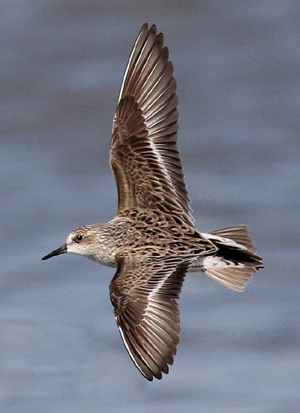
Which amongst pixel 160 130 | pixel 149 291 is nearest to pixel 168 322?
pixel 149 291

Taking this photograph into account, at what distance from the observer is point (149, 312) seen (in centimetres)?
478

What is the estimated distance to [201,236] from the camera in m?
5.14

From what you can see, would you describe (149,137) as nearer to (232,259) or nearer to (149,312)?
(232,259)

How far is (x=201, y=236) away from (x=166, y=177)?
31cm

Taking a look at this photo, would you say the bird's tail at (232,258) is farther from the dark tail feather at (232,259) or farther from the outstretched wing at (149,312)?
the outstretched wing at (149,312)

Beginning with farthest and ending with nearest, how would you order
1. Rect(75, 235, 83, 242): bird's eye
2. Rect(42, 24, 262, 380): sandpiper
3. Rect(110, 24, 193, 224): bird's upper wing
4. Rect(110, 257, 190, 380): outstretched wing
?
Rect(75, 235, 83, 242): bird's eye, Rect(110, 24, 193, 224): bird's upper wing, Rect(42, 24, 262, 380): sandpiper, Rect(110, 257, 190, 380): outstretched wing

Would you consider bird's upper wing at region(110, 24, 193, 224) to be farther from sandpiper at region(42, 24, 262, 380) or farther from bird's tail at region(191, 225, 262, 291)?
bird's tail at region(191, 225, 262, 291)

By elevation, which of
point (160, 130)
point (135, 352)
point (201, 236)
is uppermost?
point (160, 130)

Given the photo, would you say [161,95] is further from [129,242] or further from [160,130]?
[129,242]

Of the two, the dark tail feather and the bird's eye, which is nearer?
the dark tail feather

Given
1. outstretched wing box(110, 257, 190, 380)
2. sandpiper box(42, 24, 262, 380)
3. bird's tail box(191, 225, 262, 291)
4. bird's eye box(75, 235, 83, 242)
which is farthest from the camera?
bird's eye box(75, 235, 83, 242)

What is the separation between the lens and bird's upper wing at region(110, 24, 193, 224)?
5254 millimetres

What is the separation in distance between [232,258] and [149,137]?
62cm

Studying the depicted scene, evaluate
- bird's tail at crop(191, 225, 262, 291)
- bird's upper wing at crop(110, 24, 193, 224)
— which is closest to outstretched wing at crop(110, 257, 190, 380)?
bird's tail at crop(191, 225, 262, 291)
